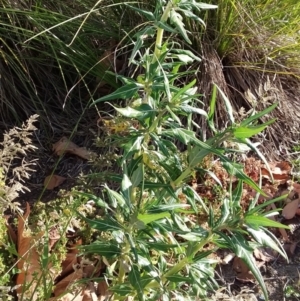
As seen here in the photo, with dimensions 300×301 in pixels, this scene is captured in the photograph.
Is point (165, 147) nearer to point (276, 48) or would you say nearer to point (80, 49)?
Result: point (80, 49)

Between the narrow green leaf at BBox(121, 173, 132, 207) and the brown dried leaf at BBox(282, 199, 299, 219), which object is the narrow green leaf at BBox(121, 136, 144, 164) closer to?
the narrow green leaf at BBox(121, 173, 132, 207)

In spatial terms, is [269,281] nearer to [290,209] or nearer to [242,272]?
[242,272]

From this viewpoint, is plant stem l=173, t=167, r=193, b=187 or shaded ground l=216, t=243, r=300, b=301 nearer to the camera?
plant stem l=173, t=167, r=193, b=187

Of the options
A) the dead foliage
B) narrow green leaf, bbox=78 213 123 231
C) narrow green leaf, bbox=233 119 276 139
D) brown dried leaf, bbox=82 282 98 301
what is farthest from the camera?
the dead foliage

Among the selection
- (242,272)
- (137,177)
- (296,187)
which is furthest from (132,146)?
(296,187)

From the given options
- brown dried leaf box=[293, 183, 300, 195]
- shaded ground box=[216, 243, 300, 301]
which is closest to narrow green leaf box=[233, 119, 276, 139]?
shaded ground box=[216, 243, 300, 301]

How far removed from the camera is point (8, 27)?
3125mm

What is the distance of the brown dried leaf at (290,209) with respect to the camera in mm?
2930

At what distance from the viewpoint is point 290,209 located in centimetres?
295

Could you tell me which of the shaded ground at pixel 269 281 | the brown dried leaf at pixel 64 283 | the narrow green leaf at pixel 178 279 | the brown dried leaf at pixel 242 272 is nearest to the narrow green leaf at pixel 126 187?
the narrow green leaf at pixel 178 279

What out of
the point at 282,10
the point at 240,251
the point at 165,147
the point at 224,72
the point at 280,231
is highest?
the point at 165,147

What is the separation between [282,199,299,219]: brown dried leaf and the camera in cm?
293

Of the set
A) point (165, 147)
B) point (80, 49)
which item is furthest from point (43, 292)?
point (80, 49)

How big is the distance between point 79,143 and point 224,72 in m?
0.88
